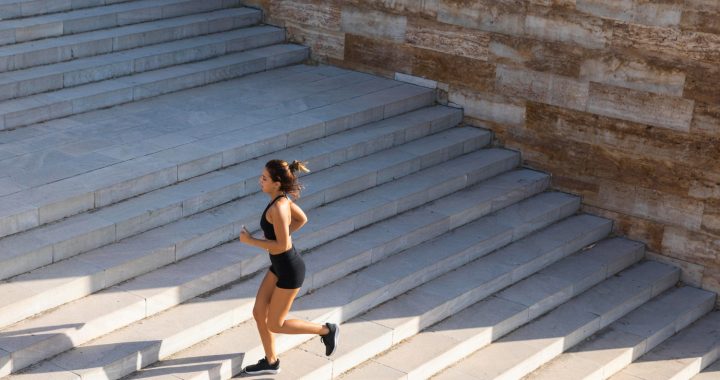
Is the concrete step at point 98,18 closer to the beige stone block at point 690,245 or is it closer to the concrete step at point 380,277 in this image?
the concrete step at point 380,277

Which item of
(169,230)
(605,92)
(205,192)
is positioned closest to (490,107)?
(605,92)

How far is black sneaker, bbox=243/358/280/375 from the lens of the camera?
8.00 metres

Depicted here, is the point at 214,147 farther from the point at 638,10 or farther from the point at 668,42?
the point at 668,42

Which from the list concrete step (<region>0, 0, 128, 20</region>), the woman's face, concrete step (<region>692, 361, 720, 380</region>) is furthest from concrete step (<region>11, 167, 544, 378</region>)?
concrete step (<region>0, 0, 128, 20</region>)

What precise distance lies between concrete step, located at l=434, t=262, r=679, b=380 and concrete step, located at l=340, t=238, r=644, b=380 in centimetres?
8

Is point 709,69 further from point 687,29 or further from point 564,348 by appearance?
point 564,348

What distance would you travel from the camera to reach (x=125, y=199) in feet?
30.6

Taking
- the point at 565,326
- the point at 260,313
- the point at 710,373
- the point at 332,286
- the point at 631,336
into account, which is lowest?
the point at 710,373

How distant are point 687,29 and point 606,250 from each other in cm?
225

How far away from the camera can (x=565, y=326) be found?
385 inches

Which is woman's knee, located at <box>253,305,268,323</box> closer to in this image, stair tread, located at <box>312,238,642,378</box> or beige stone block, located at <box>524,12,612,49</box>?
stair tread, located at <box>312,238,642,378</box>

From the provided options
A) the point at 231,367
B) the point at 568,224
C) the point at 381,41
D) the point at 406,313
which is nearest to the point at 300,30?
→ the point at 381,41

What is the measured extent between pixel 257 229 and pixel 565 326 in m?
2.75

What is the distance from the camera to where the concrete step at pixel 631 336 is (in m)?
9.41
